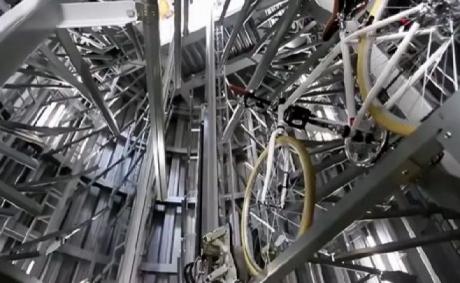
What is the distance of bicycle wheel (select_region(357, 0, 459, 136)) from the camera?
179 cm

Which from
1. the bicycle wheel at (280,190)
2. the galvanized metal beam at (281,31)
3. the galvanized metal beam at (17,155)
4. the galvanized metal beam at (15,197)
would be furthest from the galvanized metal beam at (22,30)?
the galvanized metal beam at (17,155)

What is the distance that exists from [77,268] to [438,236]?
17.0ft

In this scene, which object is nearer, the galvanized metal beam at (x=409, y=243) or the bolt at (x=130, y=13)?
the bolt at (x=130, y=13)

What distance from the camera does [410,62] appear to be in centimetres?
258

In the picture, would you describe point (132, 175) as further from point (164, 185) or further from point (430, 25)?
point (430, 25)

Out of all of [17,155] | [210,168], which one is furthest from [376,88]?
[17,155]

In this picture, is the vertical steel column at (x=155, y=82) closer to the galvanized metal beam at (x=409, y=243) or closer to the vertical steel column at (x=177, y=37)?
Answer: the vertical steel column at (x=177, y=37)

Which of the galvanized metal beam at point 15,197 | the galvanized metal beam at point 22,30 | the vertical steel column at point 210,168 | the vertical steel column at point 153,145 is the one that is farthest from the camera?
the galvanized metal beam at point 15,197

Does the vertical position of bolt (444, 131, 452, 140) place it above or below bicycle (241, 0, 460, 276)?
below

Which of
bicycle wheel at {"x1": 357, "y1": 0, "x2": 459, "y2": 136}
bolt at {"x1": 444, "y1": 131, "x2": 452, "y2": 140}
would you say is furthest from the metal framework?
bicycle wheel at {"x1": 357, "y1": 0, "x2": 459, "y2": 136}

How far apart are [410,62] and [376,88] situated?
767mm

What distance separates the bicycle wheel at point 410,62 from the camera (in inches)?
70.5

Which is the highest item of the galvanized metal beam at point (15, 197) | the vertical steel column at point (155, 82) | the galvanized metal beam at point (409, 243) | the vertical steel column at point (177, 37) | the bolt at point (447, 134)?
the vertical steel column at point (177, 37)

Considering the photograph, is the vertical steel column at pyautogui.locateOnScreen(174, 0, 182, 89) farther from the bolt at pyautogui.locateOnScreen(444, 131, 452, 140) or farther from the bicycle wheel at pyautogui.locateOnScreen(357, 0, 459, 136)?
the bolt at pyautogui.locateOnScreen(444, 131, 452, 140)
